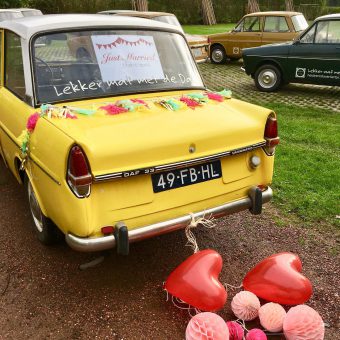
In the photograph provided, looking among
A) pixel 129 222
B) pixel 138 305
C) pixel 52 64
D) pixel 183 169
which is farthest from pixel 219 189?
pixel 52 64

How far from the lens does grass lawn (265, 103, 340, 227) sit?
15.0 ft

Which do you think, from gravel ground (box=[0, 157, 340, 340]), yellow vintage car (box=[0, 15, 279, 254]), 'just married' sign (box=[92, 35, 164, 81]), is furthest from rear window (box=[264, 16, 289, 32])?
'just married' sign (box=[92, 35, 164, 81])

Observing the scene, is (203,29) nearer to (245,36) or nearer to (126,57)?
(245,36)

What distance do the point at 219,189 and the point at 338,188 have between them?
2333 millimetres

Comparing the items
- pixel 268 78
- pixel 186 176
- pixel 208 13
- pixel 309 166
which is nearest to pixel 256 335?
pixel 186 176

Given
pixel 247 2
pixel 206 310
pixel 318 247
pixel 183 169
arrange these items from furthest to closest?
pixel 247 2 → pixel 318 247 → pixel 183 169 → pixel 206 310

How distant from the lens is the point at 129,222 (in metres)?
2.92

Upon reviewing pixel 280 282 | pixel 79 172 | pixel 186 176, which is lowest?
pixel 280 282

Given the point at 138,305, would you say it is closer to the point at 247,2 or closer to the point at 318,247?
the point at 318,247

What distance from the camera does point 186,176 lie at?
311 cm

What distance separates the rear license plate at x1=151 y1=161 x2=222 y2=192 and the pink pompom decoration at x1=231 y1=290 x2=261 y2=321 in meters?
0.86

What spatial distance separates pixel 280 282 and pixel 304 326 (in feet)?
1.21

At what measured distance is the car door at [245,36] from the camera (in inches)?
530

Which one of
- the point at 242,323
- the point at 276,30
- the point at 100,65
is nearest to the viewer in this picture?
the point at 242,323
